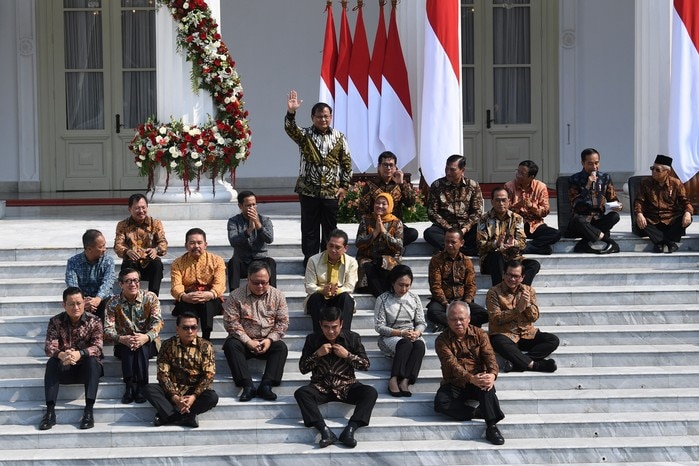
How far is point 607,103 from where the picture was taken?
19719 millimetres

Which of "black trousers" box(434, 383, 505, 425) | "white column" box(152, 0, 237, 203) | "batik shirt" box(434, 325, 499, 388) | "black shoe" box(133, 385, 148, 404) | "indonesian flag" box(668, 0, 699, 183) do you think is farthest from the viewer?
"white column" box(152, 0, 237, 203)

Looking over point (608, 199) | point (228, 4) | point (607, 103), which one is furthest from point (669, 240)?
point (228, 4)

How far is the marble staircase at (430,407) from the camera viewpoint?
9445 mm

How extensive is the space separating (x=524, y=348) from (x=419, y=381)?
950mm

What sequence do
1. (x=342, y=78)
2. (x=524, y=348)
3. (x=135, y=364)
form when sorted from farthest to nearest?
(x=342, y=78)
(x=524, y=348)
(x=135, y=364)

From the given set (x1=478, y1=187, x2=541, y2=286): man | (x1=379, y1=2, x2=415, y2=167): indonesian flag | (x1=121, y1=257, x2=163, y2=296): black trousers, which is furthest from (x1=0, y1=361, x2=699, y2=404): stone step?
(x1=379, y1=2, x2=415, y2=167): indonesian flag

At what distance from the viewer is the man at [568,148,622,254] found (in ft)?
40.4

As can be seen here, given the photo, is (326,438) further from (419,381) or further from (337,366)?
(419,381)

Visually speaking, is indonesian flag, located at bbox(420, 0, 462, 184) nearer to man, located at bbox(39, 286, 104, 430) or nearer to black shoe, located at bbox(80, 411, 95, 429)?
man, located at bbox(39, 286, 104, 430)

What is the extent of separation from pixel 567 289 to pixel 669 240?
4.67ft

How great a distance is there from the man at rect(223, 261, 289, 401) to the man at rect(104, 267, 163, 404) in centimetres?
58

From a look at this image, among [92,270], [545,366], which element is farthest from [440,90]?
[92,270]

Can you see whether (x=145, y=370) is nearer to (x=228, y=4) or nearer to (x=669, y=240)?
(x=669, y=240)

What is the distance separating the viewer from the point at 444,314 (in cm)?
1073
